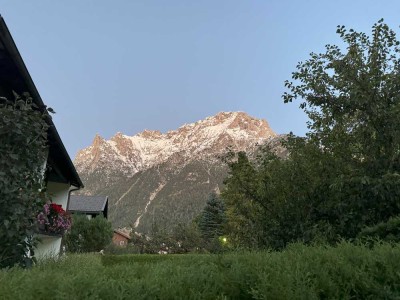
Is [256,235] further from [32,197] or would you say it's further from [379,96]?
[32,197]

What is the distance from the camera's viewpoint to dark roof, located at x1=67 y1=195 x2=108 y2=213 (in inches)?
1677

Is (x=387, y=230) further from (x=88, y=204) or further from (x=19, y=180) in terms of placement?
(x=88, y=204)

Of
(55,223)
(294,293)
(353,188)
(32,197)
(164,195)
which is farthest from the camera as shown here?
(164,195)

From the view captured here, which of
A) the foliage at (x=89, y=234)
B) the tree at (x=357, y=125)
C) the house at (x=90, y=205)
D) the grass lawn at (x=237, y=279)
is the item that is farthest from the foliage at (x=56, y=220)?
the house at (x=90, y=205)

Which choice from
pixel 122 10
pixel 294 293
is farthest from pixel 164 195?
pixel 294 293

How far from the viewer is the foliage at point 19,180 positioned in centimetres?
607

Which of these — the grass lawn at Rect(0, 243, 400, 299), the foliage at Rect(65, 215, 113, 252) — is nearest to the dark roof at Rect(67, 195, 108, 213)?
the foliage at Rect(65, 215, 113, 252)

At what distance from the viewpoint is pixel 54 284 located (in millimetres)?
2600

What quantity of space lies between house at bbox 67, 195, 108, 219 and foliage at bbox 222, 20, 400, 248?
34.3 m

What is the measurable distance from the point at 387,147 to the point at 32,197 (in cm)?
704

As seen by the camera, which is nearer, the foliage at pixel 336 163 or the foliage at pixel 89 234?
the foliage at pixel 336 163

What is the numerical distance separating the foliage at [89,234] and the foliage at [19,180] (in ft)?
88.7

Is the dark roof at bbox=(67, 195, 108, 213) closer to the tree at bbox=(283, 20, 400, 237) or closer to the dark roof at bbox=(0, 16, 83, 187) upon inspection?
the dark roof at bbox=(0, 16, 83, 187)

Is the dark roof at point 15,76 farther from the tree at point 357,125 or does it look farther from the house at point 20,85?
the tree at point 357,125
